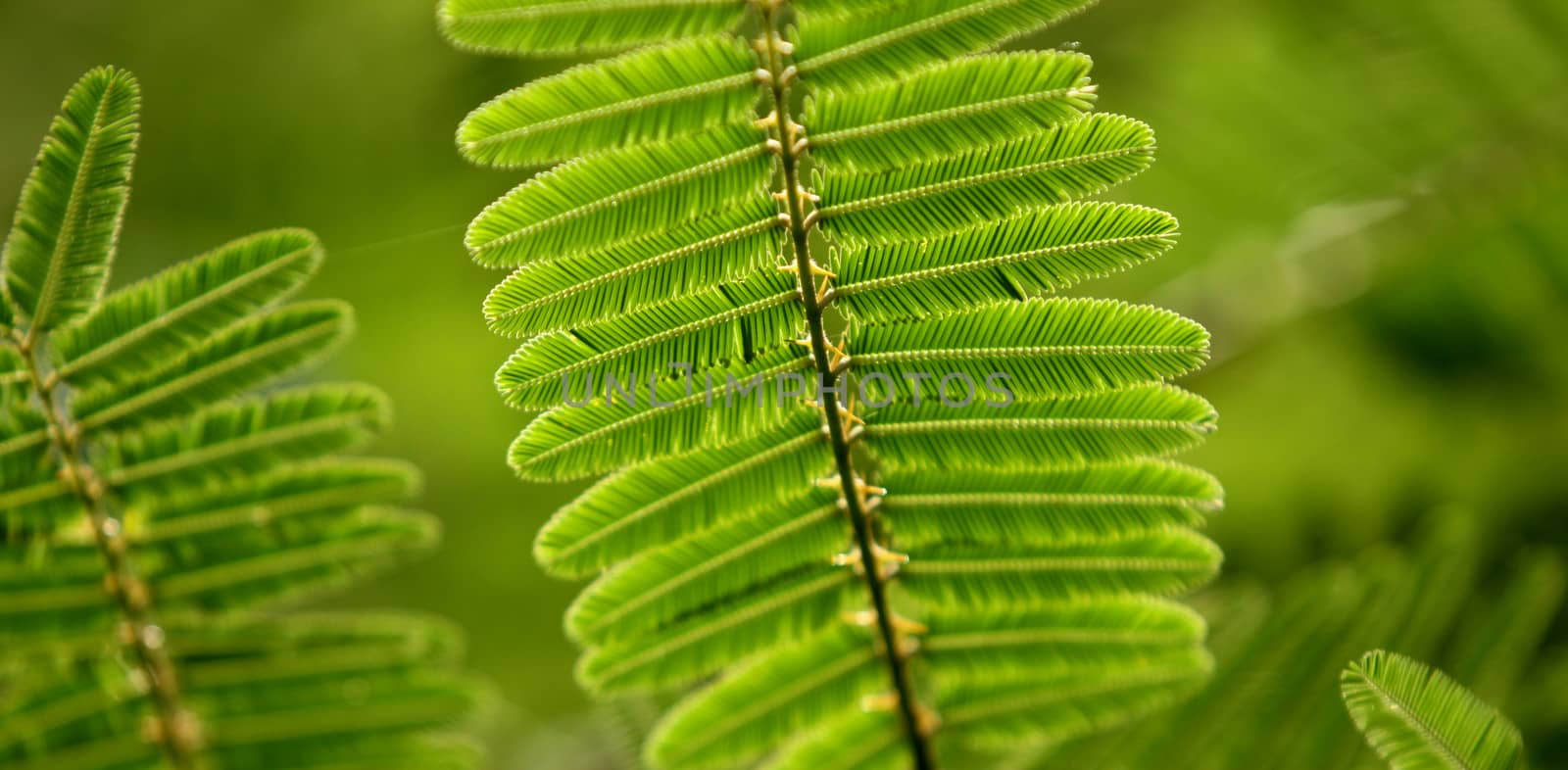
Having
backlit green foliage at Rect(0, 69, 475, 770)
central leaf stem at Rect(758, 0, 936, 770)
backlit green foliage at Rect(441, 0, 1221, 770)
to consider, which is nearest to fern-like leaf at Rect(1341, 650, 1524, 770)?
backlit green foliage at Rect(441, 0, 1221, 770)

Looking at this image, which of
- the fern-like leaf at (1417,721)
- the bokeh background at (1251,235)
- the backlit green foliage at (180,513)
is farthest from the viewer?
the bokeh background at (1251,235)

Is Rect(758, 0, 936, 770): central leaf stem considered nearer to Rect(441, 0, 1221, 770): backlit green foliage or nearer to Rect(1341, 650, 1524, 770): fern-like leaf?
Rect(441, 0, 1221, 770): backlit green foliage

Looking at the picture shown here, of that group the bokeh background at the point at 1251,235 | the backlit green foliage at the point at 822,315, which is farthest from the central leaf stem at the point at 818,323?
the bokeh background at the point at 1251,235

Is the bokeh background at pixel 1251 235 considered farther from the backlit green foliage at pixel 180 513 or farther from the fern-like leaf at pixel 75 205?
the fern-like leaf at pixel 75 205

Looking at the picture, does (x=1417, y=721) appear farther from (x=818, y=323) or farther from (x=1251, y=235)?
(x=1251, y=235)

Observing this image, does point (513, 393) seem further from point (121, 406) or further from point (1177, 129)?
point (1177, 129)
